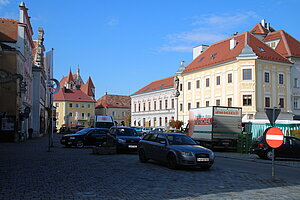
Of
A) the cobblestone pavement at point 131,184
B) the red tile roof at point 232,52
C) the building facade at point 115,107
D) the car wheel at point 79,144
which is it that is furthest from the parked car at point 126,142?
the building facade at point 115,107

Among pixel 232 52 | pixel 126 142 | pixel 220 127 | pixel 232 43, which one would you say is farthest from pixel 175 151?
pixel 232 43

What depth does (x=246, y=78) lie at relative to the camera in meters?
52.0

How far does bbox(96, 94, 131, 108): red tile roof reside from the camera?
125 metres

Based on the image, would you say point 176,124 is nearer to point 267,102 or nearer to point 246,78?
point 246,78

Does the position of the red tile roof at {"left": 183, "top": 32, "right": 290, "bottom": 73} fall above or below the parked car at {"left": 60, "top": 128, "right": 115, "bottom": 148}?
above

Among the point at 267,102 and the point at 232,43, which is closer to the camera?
the point at 267,102

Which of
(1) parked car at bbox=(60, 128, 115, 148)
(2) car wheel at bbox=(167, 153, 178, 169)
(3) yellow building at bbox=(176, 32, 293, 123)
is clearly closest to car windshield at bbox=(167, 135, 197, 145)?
(2) car wheel at bbox=(167, 153, 178, 169)

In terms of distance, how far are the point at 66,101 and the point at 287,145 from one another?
100322 millimetres

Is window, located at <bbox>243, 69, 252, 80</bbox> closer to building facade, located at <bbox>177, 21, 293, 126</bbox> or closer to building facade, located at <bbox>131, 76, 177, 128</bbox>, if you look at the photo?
building facade, located at <bbox>177, 21, 293, 126</bbox>

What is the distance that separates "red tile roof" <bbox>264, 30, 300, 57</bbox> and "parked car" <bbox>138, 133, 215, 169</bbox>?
45023 mm

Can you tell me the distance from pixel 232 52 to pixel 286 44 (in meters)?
9.26

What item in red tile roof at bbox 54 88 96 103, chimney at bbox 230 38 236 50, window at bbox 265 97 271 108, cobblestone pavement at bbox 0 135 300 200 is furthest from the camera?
red tile roof at bbox 54 88 96 103

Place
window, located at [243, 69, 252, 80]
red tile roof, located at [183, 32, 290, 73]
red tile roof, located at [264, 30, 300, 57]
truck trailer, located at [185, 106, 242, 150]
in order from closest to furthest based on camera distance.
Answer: truck trailer, located at [185, 106, 242, 150], window, located at [243, 69, 252, 80], red tile roof, located at [183, 32, 290, 73], red tile roof, located at [264, 30, 300, 57]

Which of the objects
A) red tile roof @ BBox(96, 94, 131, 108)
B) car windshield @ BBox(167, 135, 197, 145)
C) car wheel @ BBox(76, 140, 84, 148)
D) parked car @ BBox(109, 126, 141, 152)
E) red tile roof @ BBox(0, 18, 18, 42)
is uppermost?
red tile roof @ BBox(0, 18, 18, 42)
